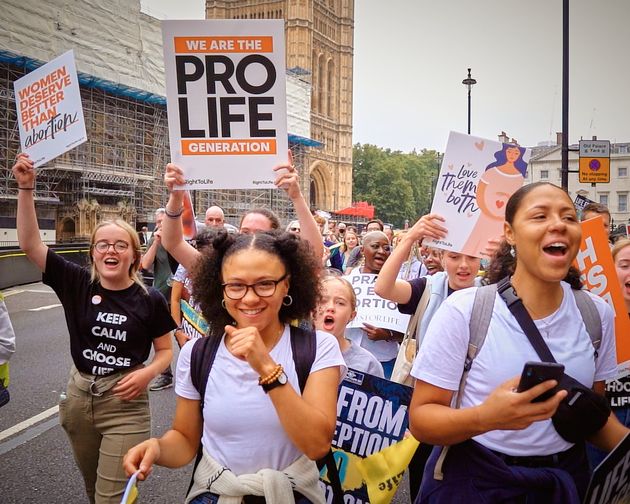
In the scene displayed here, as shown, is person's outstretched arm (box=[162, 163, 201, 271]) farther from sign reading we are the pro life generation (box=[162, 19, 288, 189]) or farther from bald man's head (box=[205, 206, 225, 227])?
bald man's head (box=[205, 206, 225, 227])

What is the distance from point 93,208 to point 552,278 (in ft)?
110

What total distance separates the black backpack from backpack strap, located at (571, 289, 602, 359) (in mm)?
884

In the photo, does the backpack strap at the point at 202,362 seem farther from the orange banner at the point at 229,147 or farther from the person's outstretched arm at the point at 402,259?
the orange banner at the point at 229,147

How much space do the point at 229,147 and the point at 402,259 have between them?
1.14 meters

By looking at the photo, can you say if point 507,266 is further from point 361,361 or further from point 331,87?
point 331,87

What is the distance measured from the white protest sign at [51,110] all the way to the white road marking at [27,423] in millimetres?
2470

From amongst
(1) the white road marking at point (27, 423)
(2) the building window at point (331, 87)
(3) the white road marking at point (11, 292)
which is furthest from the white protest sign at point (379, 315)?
(2) the building window at point (331, 87)

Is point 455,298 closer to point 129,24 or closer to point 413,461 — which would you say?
point 413,461

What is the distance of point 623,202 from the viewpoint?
62.8m

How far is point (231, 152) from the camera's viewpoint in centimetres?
310

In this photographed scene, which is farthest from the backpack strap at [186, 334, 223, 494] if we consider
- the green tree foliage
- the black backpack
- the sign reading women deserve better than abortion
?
the green tree foliage

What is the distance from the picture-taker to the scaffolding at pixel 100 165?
29609 mm

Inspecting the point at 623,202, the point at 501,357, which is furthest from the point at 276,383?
the point at 623,202

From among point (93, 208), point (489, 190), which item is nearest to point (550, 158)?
point (93, 208)
